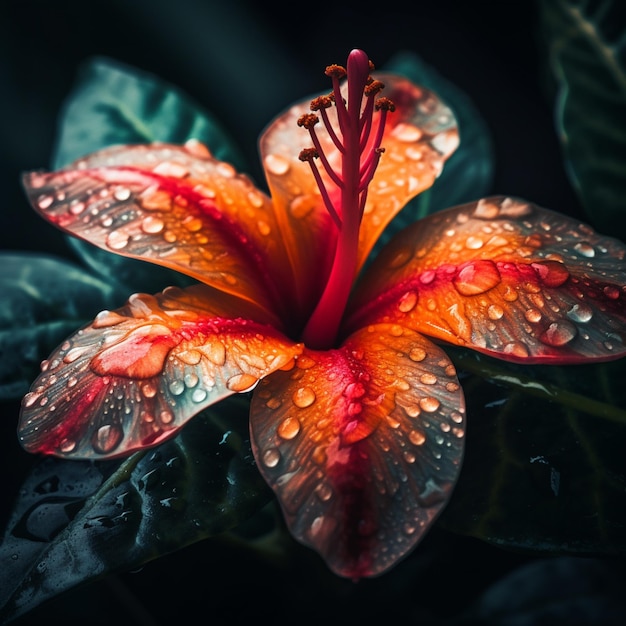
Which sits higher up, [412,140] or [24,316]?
[412,140]

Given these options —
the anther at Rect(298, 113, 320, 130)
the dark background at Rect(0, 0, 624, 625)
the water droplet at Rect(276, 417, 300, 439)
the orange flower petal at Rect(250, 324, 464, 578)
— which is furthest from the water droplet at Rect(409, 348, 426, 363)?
the dark background at Rect(0, 0, 624, 625)

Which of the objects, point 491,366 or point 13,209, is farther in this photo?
point 13,209

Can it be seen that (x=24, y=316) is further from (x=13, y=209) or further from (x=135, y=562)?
(x=13, y=209)

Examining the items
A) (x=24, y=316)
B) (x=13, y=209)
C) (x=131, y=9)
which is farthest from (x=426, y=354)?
(x=131, y=9)

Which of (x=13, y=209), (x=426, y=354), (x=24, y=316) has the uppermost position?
(x=426, y=354)

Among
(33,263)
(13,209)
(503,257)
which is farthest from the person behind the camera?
(13,209)

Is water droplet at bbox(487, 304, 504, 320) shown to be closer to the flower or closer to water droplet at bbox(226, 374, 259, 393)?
the flower

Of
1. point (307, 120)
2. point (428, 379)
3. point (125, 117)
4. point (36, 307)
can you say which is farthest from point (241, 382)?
point (125, 117)

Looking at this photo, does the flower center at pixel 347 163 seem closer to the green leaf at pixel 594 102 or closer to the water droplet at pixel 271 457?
the water droplet at pixel 271 457
